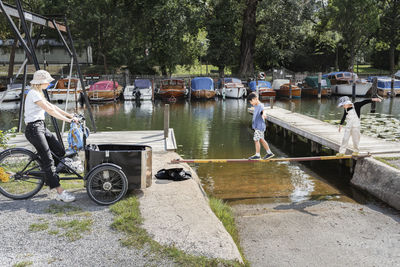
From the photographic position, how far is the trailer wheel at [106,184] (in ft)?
22.8

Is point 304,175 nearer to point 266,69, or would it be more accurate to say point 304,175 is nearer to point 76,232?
point 76,232

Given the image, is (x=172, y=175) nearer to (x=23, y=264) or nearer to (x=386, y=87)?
(x=23, y=264)

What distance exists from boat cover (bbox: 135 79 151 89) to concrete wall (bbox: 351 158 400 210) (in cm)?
3216

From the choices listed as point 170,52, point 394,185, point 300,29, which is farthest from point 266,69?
point 394,185

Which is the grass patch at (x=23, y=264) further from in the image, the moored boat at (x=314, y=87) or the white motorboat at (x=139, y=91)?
the moored boat at (x=314, y=87)

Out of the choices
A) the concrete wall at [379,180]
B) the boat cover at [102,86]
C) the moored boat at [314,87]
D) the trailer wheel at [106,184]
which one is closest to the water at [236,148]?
the concrete wall at [379,180]

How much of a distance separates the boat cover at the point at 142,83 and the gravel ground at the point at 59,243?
115 ft

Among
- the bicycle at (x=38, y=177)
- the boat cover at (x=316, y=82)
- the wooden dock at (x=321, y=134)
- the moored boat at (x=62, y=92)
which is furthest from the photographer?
the boat cover at (x=316, y=82)

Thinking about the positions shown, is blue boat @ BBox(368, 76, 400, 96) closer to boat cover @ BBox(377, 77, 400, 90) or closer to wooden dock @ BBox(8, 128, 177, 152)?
boat cover @ BBox(377, 77, 400, 90)

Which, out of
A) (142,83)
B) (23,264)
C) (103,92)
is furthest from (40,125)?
(142,83)

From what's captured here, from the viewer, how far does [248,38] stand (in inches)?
1799

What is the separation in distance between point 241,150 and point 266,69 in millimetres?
39158

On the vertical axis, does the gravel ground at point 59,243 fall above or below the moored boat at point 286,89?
below

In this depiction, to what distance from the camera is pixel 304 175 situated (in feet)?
41.9
